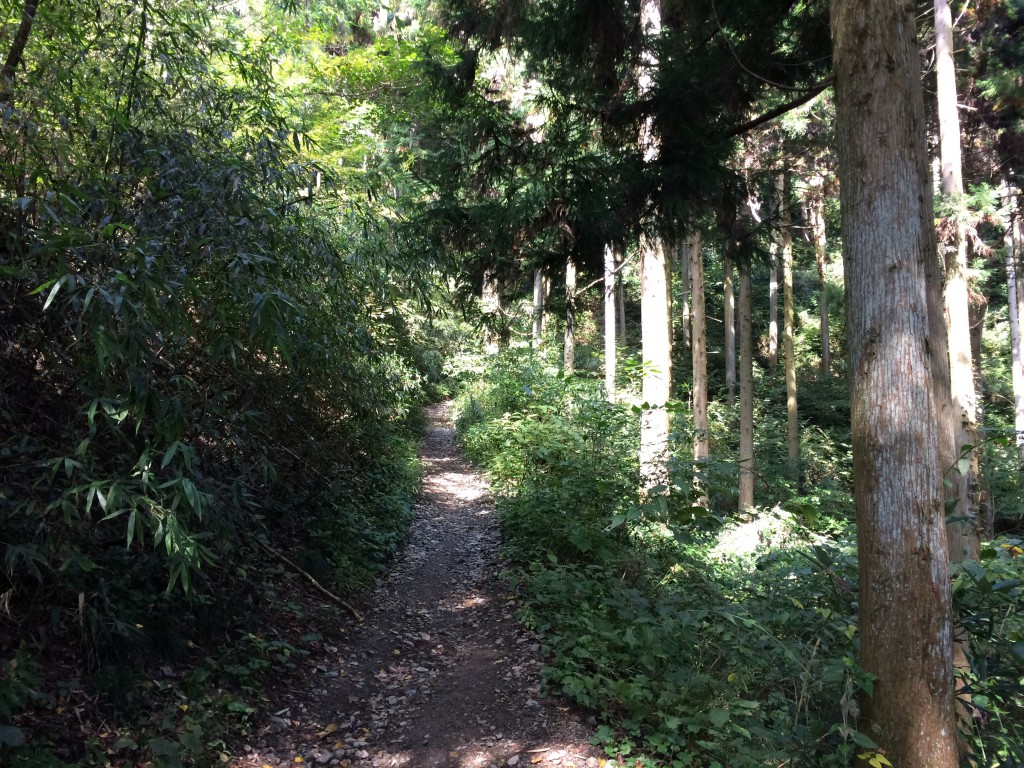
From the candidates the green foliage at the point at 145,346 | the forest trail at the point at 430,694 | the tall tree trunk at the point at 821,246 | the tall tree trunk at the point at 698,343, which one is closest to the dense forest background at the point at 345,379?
the green foliage at the point at 145,346

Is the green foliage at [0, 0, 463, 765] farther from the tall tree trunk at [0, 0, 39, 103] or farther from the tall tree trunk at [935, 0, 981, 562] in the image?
the tall tree trunk at [935, 0, 981, 562]

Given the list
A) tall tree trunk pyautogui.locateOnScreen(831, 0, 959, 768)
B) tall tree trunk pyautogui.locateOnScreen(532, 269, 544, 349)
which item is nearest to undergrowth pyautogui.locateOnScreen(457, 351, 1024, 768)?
tall tree trunk pyautogui.locateOnScreen(831, 0, 959, 768)

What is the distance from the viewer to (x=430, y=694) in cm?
509

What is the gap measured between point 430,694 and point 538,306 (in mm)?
4318

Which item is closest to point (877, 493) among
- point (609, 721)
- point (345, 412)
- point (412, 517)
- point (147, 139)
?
point (609, 721)

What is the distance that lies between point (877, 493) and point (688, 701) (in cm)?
197

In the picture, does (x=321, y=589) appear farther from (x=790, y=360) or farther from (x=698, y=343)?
(x=790, y=360)

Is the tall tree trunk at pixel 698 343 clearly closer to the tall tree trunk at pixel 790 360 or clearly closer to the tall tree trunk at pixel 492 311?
the tall tree trunk at pixel 790 360

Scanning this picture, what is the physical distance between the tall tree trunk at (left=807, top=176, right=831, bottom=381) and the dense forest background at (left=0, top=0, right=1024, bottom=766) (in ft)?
22.0

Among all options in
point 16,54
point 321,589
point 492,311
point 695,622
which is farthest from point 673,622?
point 16,54

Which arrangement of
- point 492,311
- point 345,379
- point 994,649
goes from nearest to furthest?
point 994,649
point 345,379
point 492,311

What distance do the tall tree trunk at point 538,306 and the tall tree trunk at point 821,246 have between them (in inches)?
235

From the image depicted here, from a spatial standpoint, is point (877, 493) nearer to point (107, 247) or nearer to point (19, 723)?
point (107, 247)

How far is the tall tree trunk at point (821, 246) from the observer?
17.4 metres
